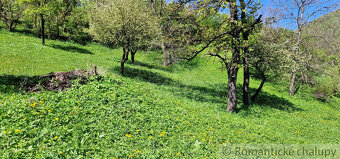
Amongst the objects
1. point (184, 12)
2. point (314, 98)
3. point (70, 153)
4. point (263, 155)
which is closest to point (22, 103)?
point (70, 153)

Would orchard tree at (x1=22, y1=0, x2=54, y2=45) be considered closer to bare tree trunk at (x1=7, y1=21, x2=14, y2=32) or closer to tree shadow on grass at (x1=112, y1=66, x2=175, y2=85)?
bare tree trunk at (x1=7, y1=21, x2=14, y2=32)

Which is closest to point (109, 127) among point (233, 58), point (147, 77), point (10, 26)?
point (233, 58)

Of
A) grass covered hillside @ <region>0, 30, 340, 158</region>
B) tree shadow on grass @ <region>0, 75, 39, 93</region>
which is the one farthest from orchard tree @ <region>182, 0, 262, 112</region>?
tree shadow on grass @ <region>0, 75, 39, 93</region>

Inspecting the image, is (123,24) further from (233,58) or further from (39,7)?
(39,7)

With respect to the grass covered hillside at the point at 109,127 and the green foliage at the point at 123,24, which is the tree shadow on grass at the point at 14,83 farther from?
the green foliage at the point at 123,24

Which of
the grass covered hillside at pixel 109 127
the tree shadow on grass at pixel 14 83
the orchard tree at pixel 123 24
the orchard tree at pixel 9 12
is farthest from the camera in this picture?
the orchard tree at pixel 9 12

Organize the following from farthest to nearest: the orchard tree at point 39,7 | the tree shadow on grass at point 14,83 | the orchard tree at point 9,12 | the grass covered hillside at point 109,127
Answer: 1. the orchard tree at point 9,12
2. the orchard tree at point 39,7
3. the tree shadow on grass at point 14,83
4. the grass covered hillside at point 109,127

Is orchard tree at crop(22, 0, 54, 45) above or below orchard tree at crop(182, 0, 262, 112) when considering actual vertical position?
above

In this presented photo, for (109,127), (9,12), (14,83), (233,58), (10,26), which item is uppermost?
(9,12)

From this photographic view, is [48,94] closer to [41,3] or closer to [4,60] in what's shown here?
[4,60]

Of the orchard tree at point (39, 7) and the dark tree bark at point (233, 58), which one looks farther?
the orchard tree at point (39, 7)

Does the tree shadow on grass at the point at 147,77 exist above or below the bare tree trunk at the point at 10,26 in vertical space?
below

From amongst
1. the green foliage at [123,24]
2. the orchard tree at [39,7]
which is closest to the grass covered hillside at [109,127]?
the green foliage at [123,24]

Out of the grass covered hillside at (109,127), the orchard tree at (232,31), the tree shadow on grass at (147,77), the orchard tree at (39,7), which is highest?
the orchard tree at (39,7)
